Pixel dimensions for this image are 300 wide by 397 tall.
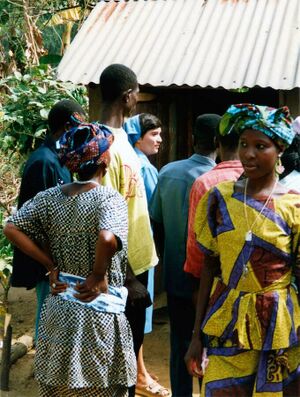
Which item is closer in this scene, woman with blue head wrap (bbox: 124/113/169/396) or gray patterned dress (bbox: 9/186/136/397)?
gray patterned dress (bbox: 9/186/136/397)

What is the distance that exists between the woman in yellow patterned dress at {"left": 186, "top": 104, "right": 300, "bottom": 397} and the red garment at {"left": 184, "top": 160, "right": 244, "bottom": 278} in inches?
23.5

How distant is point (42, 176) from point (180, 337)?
119 cm

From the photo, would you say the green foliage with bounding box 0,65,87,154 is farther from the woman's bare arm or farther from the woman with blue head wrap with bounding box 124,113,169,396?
the woman's bare arm

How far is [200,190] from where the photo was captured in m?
3.73

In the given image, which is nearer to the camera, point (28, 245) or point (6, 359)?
point (28, 245)

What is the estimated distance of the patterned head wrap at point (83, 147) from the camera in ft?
10.5

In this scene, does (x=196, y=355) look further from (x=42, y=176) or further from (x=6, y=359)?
(x=6, y=359)

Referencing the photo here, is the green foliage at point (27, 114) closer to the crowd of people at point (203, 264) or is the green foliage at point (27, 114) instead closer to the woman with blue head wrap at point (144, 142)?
the woman with blue head wrap at point (144, 142)

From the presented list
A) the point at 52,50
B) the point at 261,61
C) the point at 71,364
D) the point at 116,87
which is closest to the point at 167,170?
the point at 116,87

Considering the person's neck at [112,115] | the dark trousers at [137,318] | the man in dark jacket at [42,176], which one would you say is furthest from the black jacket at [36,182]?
the dark trousers at [137,318]

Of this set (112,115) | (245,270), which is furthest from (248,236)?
(112,115)

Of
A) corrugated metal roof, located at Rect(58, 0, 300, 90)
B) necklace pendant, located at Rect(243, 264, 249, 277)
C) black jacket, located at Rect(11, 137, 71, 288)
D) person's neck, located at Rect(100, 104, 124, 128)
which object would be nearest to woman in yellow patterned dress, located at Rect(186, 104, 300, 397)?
necklace pendant, located at Rect(243, 264, 249, 277)

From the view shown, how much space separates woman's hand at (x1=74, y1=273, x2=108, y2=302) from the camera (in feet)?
10.3

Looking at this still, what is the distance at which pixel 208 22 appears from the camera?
6410 mm
